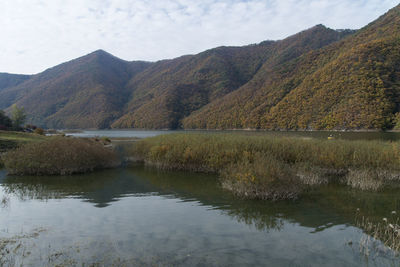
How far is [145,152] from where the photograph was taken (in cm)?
2514

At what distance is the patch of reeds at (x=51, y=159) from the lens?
59.6ft

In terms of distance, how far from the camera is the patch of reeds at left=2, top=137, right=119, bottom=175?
59.6 ft

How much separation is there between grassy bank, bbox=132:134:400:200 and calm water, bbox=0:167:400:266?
878mm

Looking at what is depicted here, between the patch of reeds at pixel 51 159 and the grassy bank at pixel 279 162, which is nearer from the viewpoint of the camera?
the grassy bank at pixel 279 162

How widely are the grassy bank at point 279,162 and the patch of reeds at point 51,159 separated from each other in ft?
18.2

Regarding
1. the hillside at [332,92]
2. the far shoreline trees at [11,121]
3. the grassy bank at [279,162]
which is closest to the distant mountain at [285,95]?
the hillside at [332,92]

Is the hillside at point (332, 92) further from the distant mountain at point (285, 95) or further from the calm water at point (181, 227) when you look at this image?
the calm water at point (181, 227)

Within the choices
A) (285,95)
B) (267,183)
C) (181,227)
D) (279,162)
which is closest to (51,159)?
(181,227)

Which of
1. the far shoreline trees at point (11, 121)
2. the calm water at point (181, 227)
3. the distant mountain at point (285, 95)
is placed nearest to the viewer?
the calm water at point (181, 227)

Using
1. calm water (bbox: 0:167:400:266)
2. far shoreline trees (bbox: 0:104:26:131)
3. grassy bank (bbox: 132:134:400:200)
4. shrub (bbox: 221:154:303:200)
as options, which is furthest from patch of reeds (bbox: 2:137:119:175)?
far shoreline trees (bbox: 0:104:26:131)

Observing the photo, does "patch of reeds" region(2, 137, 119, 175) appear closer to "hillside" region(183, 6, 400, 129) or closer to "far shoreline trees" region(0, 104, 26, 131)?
"far shoreline trees" region(0, 104, 26, 131)

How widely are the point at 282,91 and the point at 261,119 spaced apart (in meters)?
17.5

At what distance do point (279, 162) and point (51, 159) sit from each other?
1547 cm

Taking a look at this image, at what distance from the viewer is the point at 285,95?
110 metres
